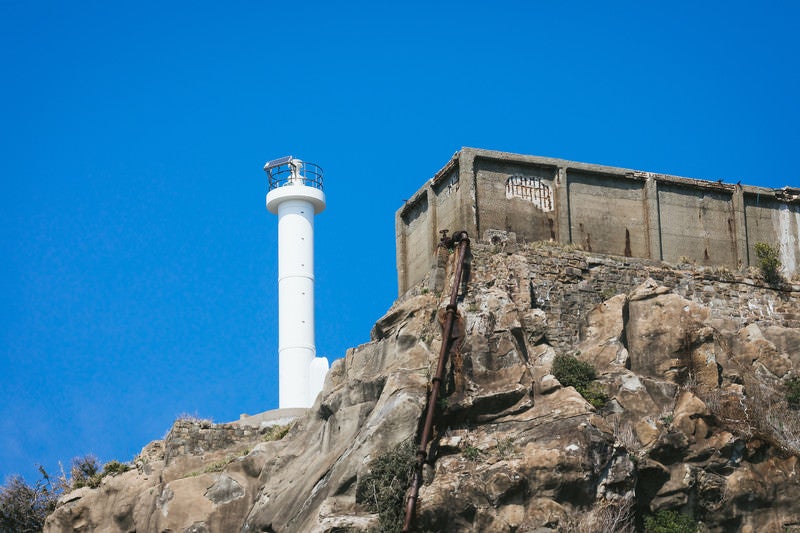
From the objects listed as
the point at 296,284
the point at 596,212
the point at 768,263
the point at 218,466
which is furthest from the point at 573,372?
the point at 296,284

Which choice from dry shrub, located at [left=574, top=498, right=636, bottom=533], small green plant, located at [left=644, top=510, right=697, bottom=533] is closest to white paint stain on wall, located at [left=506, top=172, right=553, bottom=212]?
small green plant, located at [left=644, top=510, right=697, bottom=533]

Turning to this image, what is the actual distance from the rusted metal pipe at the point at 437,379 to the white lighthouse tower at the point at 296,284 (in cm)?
1776

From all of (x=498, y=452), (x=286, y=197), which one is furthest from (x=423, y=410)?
(x=286, y=197)

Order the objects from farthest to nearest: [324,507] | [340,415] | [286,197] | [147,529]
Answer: [286,197] → [147,529] → [340,415] → [324,507]

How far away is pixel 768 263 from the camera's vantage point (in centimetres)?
3284

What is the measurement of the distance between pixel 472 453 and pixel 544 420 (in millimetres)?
1554

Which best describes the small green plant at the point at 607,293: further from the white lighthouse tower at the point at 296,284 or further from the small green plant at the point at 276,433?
the white lighthouse tower at the point at 296,284

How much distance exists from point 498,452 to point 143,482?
36.8 feet

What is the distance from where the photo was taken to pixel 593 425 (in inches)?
1008

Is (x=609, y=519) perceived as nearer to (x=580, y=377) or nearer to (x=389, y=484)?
(x=580, y=377)

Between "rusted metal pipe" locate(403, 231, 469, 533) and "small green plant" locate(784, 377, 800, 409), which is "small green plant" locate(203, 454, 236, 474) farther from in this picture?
"small green plant" locate(784, 377, 800, 409)

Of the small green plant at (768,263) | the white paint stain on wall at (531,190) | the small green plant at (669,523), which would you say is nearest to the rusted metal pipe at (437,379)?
the white paint stain on wall at (531,190)

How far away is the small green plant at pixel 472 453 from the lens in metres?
25.6

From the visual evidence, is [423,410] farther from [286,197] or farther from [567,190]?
[286,197]
